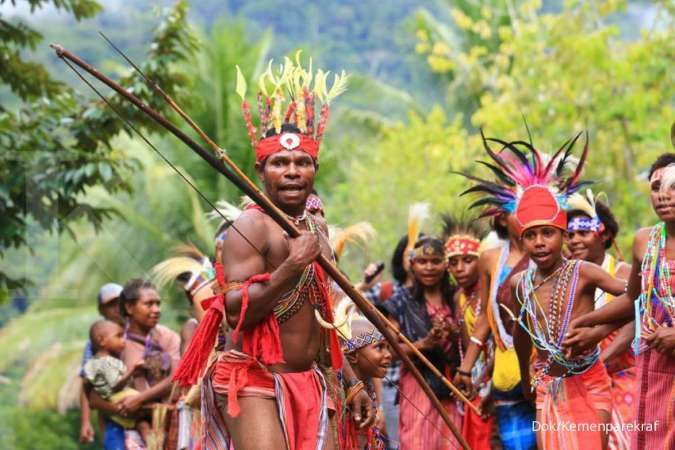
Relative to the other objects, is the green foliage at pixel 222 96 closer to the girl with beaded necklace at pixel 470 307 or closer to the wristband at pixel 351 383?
the girl with beaded necklace at pixel 470 307

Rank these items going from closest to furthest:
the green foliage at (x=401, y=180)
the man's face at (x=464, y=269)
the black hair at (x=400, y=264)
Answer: the man's face at (x=464, y=269) → the black hair at (x=400, y=264) → the green foliage at (x=401, y=180)

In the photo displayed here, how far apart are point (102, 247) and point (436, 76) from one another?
2364 cm

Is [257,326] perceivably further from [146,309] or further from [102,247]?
[102,247]

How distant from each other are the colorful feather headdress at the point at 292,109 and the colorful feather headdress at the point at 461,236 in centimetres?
381

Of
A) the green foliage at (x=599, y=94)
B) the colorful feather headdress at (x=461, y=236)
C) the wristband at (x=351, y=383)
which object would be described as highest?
the green foliage at (x=599, y=94)

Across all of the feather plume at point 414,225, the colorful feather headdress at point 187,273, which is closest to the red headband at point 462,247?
the feather plume at point 414,225

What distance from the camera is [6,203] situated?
12.0 meters

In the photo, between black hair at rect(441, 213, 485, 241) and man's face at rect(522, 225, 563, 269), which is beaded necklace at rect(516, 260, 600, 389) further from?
black hair at rect(441, 213, 485, 241)

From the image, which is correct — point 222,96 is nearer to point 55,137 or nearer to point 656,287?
point 55,137

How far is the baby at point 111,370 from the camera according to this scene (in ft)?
36.9

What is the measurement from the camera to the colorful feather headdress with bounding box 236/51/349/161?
7402mm

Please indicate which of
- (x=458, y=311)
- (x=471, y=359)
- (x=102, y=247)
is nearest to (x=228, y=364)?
(x=471, y=359)

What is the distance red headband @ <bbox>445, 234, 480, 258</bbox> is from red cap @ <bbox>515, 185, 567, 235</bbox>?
2386mm

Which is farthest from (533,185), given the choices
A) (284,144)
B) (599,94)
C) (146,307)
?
(599,94)
